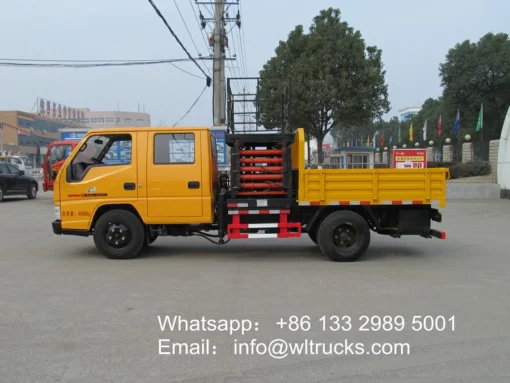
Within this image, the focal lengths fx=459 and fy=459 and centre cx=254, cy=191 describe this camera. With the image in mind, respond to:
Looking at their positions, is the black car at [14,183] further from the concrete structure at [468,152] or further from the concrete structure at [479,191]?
the concrete structure at [468,152]

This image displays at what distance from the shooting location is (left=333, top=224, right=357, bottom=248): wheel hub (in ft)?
25.5

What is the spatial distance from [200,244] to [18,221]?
6.82 meters

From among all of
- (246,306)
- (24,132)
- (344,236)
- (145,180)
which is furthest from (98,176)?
(24,132)

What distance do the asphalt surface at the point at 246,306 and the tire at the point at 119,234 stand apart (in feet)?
0.72

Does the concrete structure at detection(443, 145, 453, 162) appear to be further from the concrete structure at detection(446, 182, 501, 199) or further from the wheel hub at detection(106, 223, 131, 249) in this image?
the wheel hub at detection(106, 223, 131, 249)

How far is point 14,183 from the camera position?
19.7 m

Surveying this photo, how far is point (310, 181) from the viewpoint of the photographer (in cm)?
762

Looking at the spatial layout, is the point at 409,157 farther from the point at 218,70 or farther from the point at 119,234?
the point at 119,234

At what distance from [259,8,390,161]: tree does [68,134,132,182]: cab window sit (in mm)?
14051

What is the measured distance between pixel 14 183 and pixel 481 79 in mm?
35383

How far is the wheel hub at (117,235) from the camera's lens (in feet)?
25.5

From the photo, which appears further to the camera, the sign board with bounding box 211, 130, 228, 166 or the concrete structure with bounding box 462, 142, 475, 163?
the concrete structure with bounding box 462, 142, 475, 163

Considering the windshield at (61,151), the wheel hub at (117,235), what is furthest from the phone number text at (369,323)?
the windshield at (61,151)

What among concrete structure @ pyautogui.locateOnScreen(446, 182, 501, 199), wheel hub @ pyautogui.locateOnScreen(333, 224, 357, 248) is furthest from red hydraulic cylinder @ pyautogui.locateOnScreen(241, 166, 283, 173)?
concrete structure @ pyautogui.locateOnScreen(446, 182, 501, 199)
